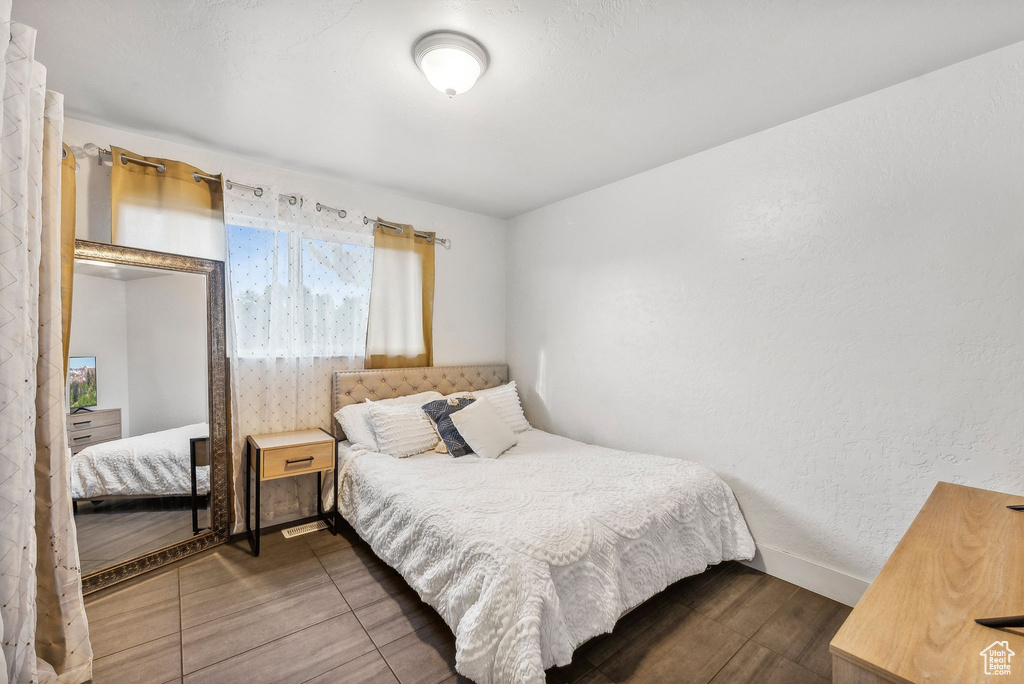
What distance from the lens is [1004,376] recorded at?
1.74m

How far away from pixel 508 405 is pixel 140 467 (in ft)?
7.61

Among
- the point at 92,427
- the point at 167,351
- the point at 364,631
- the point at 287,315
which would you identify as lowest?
the point at 364,631

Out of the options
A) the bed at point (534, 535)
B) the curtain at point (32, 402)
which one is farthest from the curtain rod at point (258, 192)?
the bed at point (534, 535)

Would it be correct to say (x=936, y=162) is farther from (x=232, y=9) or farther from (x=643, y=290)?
(x=232, y=9)

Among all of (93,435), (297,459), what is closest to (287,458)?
(297,459)

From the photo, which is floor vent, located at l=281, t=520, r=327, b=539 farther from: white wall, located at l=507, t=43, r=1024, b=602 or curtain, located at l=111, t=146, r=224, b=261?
white wall, located at l=507, t=43, r=1024, b=602

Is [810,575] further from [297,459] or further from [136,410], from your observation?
[136,410]

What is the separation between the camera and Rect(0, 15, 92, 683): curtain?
1.21 meters

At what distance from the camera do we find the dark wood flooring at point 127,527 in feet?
7.14

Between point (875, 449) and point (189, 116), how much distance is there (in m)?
3.84

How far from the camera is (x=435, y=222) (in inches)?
145

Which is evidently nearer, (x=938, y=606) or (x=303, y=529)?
(x=938, y=606)

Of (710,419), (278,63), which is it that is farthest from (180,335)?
(710,419)

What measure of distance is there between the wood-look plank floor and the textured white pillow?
53.7 inches
